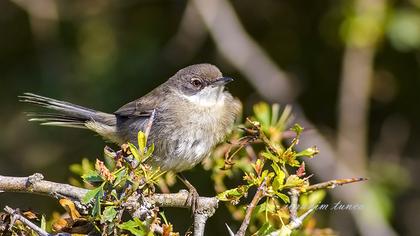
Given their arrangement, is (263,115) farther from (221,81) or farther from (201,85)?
(201,85)

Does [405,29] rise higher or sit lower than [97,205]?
higher

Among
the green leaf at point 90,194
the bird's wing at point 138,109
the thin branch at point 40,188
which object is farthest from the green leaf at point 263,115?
the bird's wing at point 138,109

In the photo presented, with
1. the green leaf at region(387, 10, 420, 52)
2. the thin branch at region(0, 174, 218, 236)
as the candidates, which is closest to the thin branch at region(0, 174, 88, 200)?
the thin branch at region(0, 174, 218, 236)

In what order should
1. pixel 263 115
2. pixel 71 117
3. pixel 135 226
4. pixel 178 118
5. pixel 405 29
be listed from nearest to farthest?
pixel 135 226 < pixel 263 115 < pixel 178 118 < pixel 71 117 < pixel 405 29

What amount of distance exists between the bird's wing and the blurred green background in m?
1.17

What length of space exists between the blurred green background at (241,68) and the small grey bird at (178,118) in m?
1.03

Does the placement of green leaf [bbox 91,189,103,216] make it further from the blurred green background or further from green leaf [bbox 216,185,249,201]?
the blurred green background

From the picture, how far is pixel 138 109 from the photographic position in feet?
15.3

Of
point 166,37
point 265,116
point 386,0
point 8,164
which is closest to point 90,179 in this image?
point 265,116

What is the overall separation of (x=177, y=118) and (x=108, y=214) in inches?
81.6

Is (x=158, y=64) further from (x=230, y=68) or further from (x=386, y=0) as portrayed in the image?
(x=386, y=0)

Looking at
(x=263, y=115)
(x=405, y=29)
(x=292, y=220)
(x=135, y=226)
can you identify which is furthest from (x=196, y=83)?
(x=135, y=226)

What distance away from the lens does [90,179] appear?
2.42 m

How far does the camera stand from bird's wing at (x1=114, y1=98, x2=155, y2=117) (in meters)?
4.61
